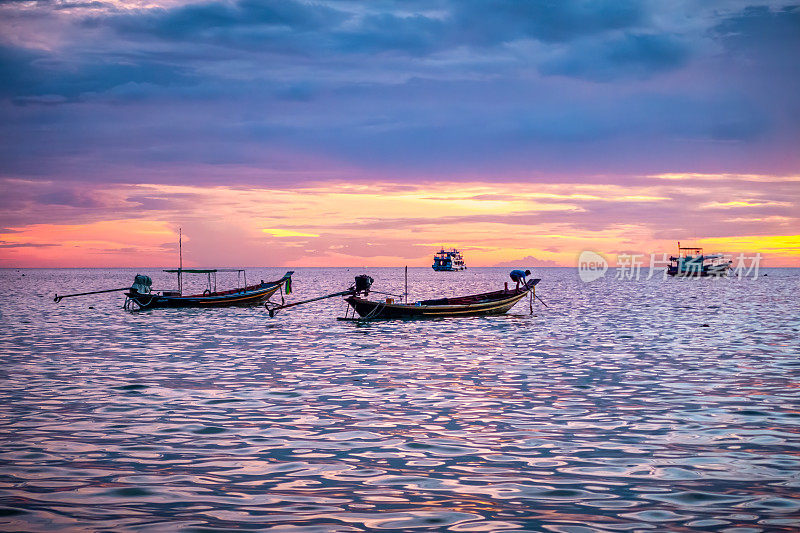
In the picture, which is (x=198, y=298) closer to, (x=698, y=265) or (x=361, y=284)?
(x=361, y=284)

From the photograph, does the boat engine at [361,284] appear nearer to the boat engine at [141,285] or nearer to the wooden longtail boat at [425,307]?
the wooden longtail boat at [425,307]

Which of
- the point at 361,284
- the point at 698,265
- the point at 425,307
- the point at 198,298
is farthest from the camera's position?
the point at 698,265

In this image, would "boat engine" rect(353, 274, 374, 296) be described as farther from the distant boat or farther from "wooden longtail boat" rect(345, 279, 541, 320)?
the distant boat

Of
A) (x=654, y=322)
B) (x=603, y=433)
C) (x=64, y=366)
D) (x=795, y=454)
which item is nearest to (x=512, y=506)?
(x=603, y=433)

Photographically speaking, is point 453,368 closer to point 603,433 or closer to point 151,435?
point 603,433

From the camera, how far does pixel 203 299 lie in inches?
2293

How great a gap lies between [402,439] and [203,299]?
4717cm

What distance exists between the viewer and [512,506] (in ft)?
31.8

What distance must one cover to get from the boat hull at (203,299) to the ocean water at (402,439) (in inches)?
1069

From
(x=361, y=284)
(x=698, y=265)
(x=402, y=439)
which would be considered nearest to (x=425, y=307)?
(x=361, y=284)

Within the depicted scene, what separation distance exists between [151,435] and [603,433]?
8962 mm

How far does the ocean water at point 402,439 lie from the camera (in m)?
9.45

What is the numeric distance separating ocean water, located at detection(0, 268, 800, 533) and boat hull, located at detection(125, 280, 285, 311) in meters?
27.2

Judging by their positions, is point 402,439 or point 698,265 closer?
point 402,439
